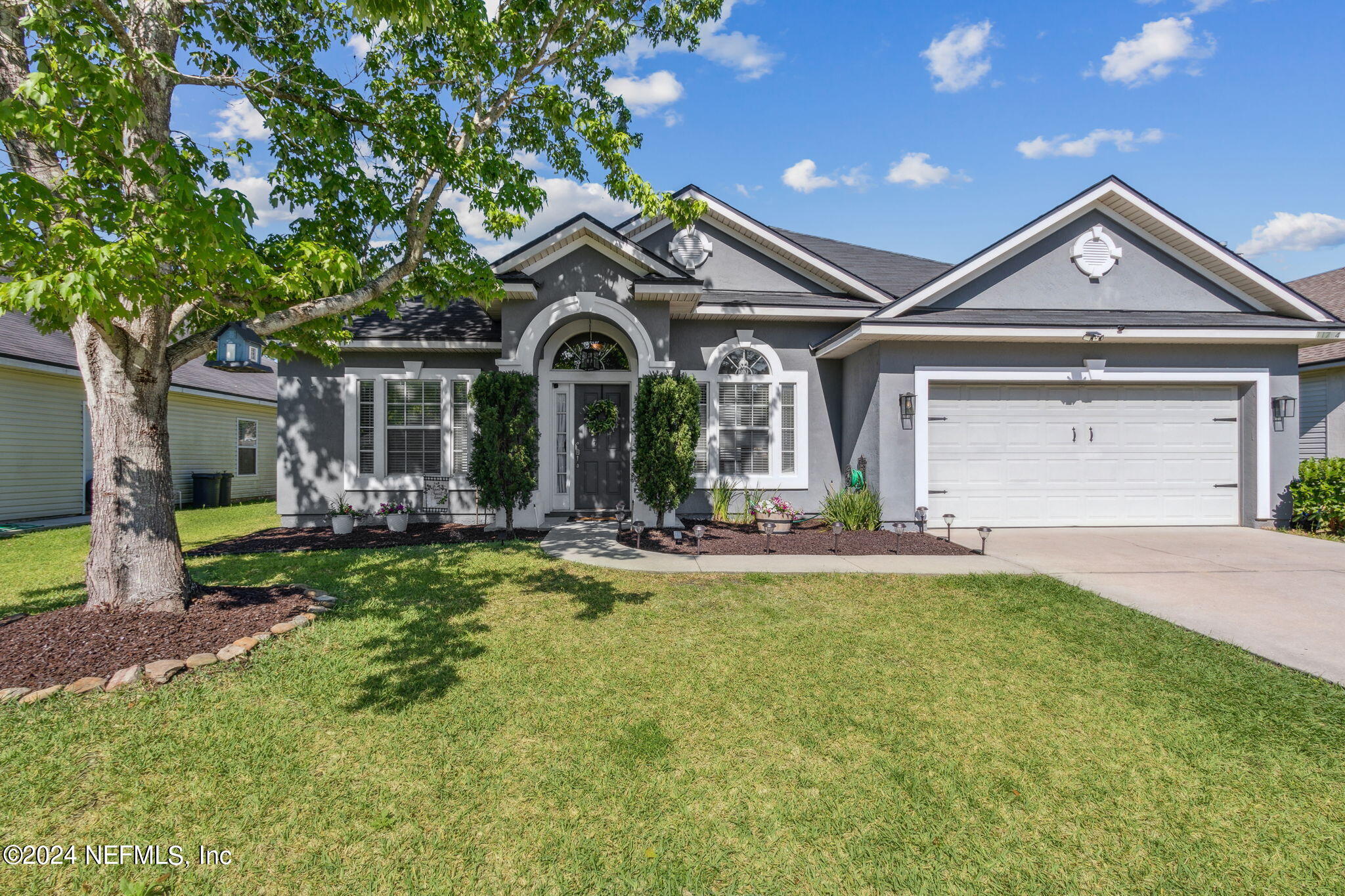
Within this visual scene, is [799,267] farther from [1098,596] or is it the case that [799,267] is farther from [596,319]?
[1098,596]

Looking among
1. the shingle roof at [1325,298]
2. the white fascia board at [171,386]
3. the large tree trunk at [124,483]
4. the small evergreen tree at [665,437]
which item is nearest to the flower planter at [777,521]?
the small evergreen tree at [665,437]

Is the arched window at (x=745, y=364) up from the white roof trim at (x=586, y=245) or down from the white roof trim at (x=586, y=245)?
down

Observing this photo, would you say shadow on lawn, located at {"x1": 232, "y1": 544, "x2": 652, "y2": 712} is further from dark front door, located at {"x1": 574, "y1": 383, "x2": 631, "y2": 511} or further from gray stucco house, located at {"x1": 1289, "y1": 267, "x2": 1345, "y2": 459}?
gray stucco house, located at {"x1": 1289, "y1": 267, "x2": 1345, "y2": 459}

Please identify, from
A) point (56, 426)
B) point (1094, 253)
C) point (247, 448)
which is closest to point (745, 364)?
point (1094, 253)

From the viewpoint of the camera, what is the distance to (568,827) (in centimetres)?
263

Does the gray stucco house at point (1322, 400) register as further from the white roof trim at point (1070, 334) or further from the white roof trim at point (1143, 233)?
the white roof trim at point (1070, 334)

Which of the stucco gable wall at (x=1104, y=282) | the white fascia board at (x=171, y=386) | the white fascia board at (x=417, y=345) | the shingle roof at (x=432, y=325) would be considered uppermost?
the stucco gable wall at (x=1104, y=282)

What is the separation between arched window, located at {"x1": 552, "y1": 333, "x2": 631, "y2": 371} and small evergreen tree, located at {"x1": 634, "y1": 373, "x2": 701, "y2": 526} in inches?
69.5

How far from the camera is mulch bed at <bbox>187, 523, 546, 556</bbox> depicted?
8.34m

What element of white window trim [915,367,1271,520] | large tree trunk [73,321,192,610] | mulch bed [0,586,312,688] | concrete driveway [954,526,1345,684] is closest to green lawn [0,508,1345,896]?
mulch bed [0,586,312,688]

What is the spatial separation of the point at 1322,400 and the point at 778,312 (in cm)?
1078

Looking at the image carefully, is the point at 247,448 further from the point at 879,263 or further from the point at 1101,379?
the point at 1101,379

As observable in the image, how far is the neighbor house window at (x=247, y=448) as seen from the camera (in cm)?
1655

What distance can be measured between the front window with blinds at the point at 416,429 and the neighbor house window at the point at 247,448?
31.2 feet
